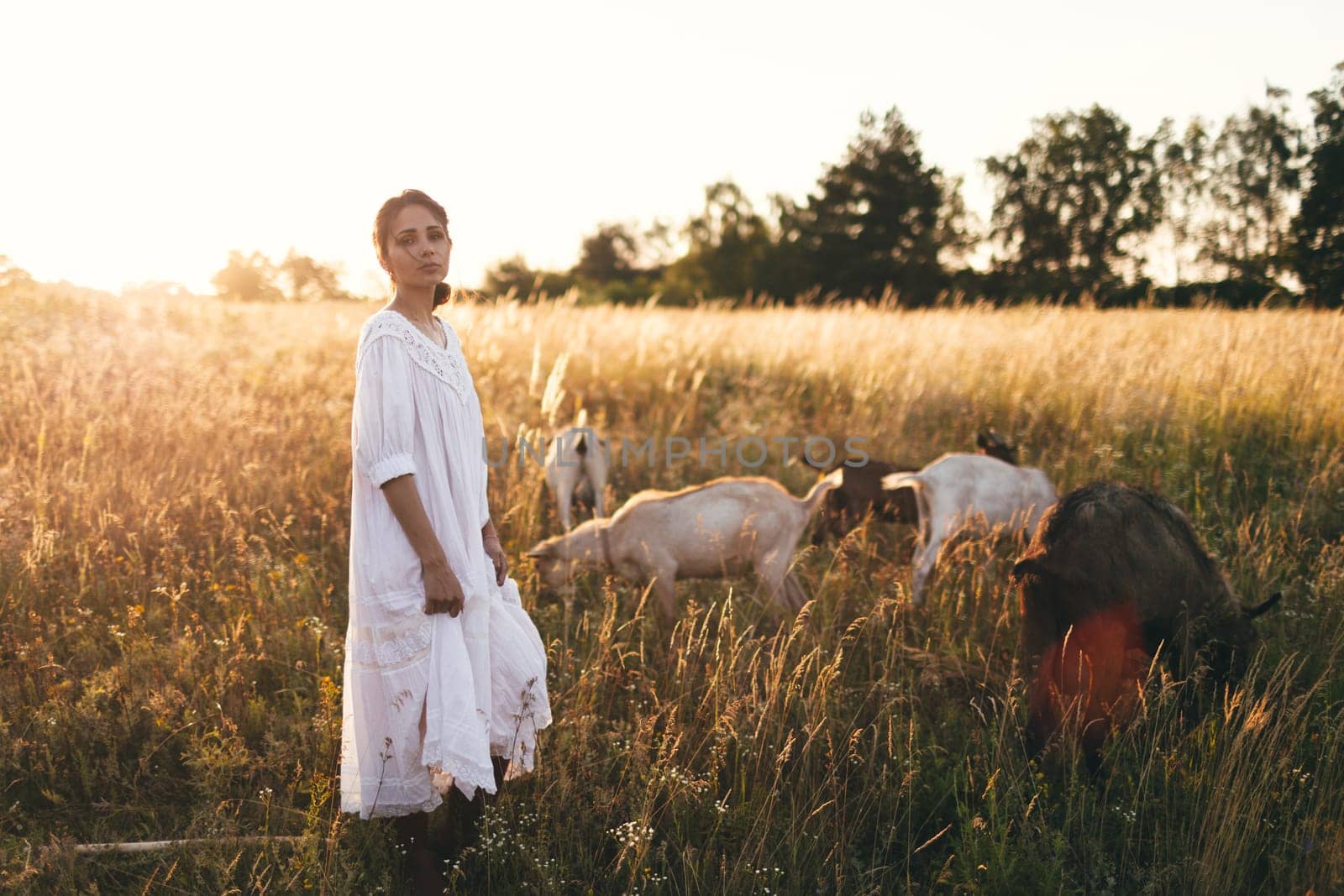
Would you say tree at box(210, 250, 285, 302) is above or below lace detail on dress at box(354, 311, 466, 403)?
above

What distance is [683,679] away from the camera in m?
3.87

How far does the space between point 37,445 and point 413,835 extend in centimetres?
499

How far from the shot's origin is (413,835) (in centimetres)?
261

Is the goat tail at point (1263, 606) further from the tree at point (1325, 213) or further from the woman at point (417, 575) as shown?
the tree at point (1325, 213)

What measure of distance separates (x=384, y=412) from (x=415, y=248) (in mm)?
535

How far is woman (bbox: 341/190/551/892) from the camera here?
7.58ft

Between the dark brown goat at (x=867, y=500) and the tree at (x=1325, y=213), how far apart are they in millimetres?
10707

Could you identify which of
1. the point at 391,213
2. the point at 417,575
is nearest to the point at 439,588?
the point at 417,575

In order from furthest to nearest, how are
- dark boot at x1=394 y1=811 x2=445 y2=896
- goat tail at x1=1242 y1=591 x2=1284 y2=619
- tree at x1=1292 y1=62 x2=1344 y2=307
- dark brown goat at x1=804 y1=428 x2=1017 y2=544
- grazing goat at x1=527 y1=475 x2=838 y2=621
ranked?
1. tree at x1=1292 y1=62 x2=1344 y2=307
2. dark brown goat at x1=804 y1=428 x2=1017 y2=544
3. grazing goat at x1=527 y1=475 x2=838 y2=621
4. goat tail at x1=1242 y1=591 x2=1284 y2=619
5. dark boot at x1=394 y1=811 x2=445 y2=896

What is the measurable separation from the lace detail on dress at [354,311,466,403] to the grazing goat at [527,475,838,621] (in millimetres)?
2281

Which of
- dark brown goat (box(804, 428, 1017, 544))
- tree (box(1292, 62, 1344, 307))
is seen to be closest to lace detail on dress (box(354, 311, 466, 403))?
dark brown goat (box(804, 428, 1017, 544))

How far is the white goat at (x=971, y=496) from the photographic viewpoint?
501 centimetres

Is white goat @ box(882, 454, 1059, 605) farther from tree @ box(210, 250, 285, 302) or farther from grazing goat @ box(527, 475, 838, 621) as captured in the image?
tree @ box(210, 250, 285, 302)

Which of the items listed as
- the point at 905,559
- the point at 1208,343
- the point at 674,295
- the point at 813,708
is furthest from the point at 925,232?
the point at 813,708
